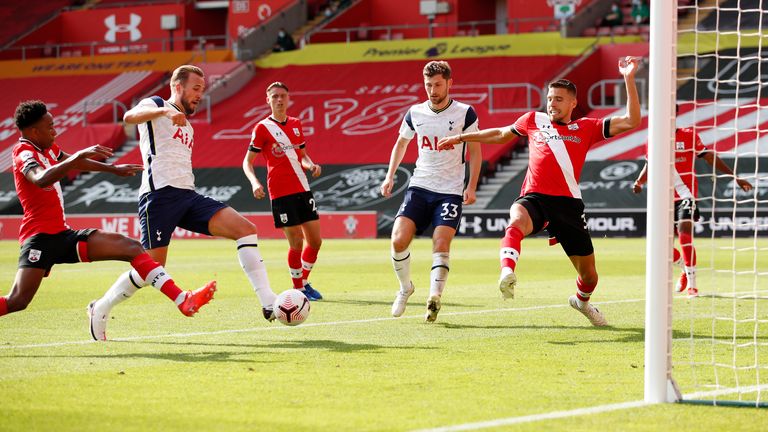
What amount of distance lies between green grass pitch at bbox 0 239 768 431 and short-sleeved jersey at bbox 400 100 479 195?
1218mm

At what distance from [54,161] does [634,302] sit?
6.22 meters

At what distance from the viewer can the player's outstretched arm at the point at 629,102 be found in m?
7.08

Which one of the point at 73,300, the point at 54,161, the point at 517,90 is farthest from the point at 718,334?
the point at 517,90

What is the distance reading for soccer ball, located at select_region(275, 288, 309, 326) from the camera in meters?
8.75

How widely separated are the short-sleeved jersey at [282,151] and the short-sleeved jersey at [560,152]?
3.99 meters

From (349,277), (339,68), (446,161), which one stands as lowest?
(349,277)

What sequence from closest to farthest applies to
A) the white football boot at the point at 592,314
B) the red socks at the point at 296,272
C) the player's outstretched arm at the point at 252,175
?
the white football boot at the point at 592,314 < the player's outstretched arm at the point at 252,175 < the red socks at the point at 296,272

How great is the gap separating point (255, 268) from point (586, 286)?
109 inches

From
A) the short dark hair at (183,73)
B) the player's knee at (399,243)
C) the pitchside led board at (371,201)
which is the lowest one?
the pitchside led board at (371,201)

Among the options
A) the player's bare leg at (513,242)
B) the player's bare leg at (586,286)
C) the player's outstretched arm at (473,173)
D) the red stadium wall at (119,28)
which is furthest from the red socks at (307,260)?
the red stadium wall at (119,28)

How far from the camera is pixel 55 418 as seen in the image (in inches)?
218

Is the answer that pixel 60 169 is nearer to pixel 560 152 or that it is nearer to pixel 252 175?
pixel 560 152

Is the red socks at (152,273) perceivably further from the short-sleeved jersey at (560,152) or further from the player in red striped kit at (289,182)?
the player in red striped kit at (289,182)

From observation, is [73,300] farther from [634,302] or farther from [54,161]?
[634,302]
